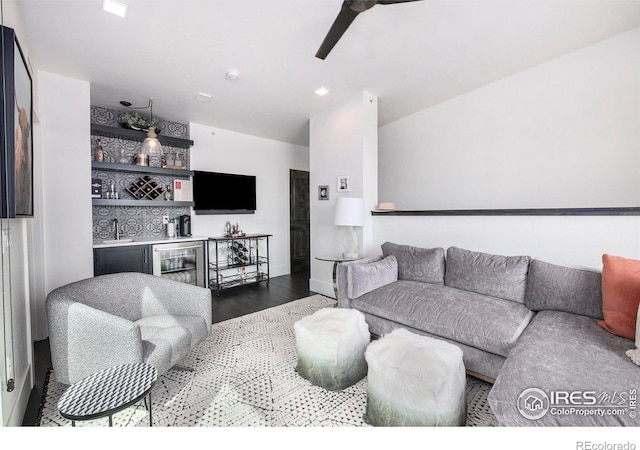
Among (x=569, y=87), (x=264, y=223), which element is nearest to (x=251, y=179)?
(x=264, y=223)

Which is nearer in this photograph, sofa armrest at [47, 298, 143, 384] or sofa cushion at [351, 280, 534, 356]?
sofa armrest at [47, 298, 143, 384]

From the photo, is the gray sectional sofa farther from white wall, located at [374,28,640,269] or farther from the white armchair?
the white armchair

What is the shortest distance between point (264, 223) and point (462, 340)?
4068mm

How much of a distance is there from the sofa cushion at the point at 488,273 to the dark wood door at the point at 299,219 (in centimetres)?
352

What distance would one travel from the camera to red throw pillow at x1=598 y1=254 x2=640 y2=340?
1.60m

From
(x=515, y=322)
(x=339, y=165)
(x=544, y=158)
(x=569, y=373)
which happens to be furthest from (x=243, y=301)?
(x=544, y=158)

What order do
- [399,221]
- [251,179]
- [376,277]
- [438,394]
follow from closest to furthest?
[438,394] < [376,277] < [399,221] < [251,179]

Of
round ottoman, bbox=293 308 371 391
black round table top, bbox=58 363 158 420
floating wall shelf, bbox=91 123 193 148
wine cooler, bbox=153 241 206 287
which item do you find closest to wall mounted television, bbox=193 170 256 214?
floating wall shelf, bbox=91 123 193 148

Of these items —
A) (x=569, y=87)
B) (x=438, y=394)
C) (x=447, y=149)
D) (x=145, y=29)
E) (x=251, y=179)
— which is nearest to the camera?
(x=438, y=394)

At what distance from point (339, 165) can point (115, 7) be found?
273cm

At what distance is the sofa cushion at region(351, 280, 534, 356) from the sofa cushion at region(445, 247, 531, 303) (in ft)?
0.33

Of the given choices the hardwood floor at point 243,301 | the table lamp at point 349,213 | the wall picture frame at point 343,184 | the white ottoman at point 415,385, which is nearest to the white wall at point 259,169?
the hardwood floor at point 243,301
